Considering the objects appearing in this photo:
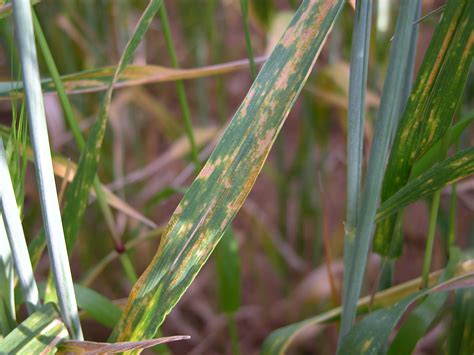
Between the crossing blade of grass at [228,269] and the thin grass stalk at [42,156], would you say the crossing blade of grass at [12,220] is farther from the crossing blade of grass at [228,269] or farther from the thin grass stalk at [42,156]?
the crossing blade of grass at [228,269]

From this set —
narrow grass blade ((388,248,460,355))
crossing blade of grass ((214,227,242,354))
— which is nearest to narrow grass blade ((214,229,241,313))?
crossing blade of grass ((214,227,242,354))

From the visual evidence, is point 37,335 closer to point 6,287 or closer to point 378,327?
point 6,287

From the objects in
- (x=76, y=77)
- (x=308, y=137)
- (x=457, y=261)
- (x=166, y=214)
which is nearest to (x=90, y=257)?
(x=166, y=214)

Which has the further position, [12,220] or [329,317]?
[329,317]

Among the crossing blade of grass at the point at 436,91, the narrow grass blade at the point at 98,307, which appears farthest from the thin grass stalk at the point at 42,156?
the crossing blade of grass at the point at 436,91

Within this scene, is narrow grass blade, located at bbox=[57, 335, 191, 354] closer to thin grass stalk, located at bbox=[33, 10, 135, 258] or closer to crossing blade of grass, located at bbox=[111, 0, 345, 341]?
crossing blade of grass, located at bbox=[111, 0, 345, 341]

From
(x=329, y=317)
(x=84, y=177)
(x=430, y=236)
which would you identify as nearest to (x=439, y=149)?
(x=430, y=236)
